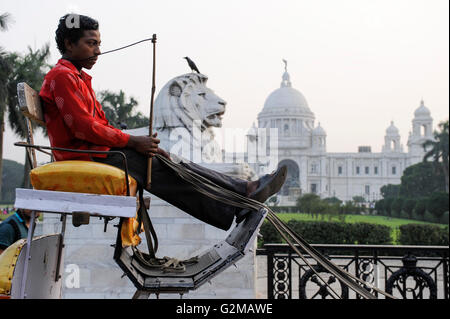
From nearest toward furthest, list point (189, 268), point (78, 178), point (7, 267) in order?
point (78, 178) → point (7, 267) → point (189, 268)

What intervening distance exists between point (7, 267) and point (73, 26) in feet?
4.52

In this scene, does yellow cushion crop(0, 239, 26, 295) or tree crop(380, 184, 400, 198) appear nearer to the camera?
yellow cushion crop(0, 239, 26, 295)

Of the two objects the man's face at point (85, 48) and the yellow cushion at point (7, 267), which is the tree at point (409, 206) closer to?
the man's face at point (85, 48)

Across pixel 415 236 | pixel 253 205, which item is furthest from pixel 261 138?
pixel 415 236

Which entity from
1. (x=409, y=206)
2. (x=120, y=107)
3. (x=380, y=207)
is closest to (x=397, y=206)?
(x=409, y=206)

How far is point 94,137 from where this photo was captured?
272cm

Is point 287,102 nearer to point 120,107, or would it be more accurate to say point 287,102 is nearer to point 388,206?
point 388,206

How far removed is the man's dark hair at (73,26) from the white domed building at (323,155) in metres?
80.6

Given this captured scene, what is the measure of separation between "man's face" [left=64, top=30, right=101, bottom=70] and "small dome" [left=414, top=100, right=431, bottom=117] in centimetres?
9048

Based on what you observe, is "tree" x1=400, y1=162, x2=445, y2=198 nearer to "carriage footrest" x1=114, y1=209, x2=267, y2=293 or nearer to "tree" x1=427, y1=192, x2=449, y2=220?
"tree" x1=427, y1=192, x2=449, y2=220

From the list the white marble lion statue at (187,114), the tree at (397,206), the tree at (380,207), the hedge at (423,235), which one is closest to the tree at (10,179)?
the tree at (380,207)

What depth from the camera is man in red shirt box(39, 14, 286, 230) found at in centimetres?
275

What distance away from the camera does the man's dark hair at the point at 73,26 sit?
2.91m

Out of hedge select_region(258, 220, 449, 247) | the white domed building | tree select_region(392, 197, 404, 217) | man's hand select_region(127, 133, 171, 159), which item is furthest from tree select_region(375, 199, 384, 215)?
man's hand select_region(127, 133, 171, 159)
